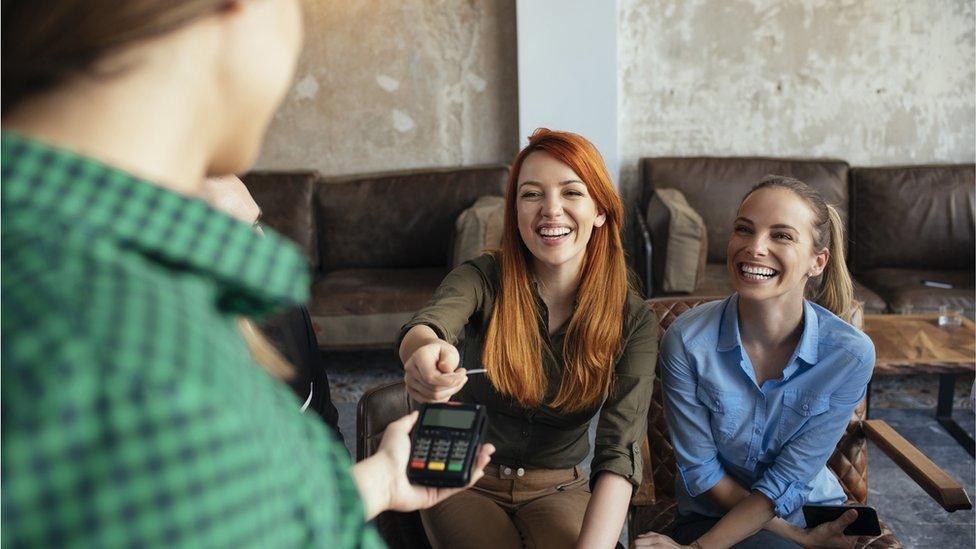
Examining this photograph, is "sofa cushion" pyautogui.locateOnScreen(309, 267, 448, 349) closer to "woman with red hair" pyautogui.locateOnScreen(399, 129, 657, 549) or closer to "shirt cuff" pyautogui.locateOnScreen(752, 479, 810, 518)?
"woman with red hair" pyautogui.locateOnScreen(399, 129, 657, 549)

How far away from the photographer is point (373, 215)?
4562mm

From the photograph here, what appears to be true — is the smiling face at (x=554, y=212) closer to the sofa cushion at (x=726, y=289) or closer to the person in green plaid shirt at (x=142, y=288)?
the person in green plaid shirt at (x=142, y=288)

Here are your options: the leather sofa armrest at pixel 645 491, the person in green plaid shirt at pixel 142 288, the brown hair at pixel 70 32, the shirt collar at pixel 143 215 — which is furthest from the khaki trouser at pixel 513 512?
the brown hair at pixel 70 32

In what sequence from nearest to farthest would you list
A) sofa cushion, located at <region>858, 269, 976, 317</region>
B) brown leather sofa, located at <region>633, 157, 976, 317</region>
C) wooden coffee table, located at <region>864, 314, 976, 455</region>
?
wooden coffee table, located at <region>864, 314, 976, 455</region> < sofa cushion, located at <region>858, 269, 976, 317</region> < brown leather sofa, located at <region>633, 157, 976, 317</region>

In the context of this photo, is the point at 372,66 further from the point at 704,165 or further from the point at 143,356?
the point at 143,356

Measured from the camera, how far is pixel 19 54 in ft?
1.77

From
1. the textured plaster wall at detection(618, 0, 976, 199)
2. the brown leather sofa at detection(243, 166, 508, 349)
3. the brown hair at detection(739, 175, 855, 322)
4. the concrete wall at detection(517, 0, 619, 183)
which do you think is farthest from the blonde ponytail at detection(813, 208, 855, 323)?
the textured plaster wall at detection(618, 0, 976, 199)

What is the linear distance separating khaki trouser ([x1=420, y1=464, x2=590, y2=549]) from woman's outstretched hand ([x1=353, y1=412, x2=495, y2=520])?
0.64 m

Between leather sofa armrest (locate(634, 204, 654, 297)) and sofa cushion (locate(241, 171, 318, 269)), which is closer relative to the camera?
leather sofa armrest (locate(634, 204, 654, 297))

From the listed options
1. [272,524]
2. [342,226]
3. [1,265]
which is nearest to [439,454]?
[272,524]

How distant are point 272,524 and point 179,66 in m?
Answer: 0.30

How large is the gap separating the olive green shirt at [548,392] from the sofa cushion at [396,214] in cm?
251

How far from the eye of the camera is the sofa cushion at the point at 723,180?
4402mm

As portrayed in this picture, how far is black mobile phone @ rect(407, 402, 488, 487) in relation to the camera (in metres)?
1.10
